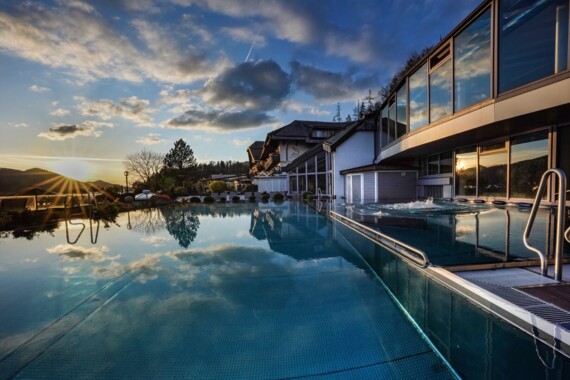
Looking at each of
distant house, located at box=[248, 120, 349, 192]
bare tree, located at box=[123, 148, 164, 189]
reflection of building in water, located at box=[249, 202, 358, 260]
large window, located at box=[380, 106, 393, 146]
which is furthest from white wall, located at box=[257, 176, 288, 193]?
bare tree, located at box=[123, 148, 164, 189]

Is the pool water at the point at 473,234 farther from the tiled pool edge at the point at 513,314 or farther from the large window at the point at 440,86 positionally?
the large window at the point at 440,86

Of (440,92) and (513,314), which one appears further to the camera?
(440,92)

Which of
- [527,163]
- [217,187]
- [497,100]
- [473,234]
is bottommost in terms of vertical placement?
[473,234]

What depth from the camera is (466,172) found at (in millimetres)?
12289

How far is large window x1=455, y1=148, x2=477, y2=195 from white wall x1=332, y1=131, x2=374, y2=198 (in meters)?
7.03

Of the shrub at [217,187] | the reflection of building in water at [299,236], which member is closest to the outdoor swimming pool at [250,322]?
the reflection of building in water at [299,236]

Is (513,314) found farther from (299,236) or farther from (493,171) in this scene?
(493,171)

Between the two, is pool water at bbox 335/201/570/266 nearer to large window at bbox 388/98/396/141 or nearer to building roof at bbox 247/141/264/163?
large window at bbox 388/98/396/141

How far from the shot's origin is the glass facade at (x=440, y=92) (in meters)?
9.55

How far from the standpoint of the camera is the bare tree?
4516 centimetres

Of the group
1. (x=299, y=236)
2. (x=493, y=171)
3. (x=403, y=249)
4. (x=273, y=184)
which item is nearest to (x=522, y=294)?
(x=403, y=249)

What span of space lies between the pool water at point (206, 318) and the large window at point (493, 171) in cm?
808

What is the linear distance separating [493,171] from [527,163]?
154 centimetres

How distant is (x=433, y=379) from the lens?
2.20 metres
